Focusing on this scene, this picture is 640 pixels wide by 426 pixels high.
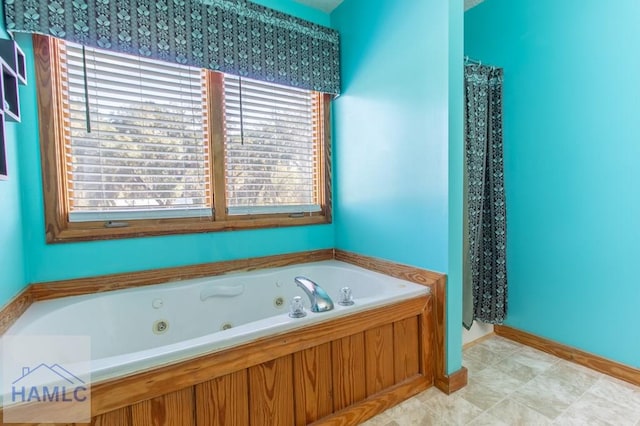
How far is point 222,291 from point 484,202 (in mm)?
1873

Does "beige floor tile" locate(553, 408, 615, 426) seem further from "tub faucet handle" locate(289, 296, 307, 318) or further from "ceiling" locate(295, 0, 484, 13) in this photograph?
"ceiling" locate(295, 0, 484, 13)

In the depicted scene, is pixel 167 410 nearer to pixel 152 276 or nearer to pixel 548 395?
pixel 152 276

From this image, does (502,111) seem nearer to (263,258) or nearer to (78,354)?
(263,258)

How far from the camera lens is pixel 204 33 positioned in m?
1.85

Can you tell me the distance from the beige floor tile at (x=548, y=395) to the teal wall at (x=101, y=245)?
1616mm

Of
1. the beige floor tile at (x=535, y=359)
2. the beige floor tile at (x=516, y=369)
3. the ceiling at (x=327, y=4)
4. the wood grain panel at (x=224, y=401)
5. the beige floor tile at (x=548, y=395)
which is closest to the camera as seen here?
the wood grain panel at (x=224, y=401)

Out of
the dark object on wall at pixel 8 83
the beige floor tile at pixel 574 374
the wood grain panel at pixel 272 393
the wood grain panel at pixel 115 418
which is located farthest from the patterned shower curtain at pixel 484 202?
the dark object on wall at pixel 8 83

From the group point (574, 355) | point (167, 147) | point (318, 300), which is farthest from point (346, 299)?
point (574, 355)

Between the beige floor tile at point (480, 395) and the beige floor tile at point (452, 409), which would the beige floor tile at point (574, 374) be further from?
the beige floor tile at point (452, 409)

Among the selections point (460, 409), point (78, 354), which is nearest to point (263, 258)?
point (78, 354)

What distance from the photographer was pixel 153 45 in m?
1.71

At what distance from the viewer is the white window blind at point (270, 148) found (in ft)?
6.95

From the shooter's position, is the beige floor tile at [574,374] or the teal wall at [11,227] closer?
the teal wall at [11,227]

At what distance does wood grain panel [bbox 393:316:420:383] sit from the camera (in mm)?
1582
